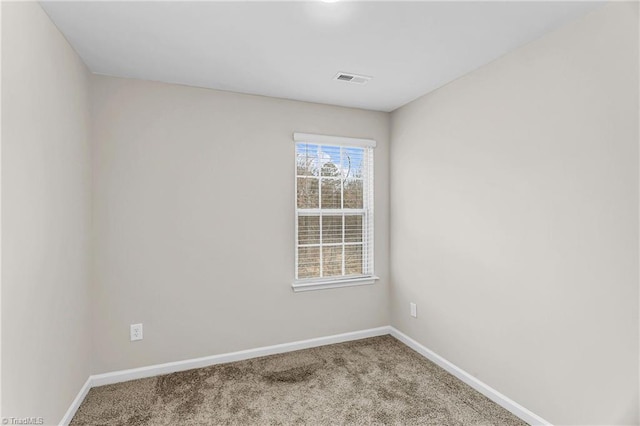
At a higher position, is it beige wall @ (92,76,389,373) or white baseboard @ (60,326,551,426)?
beige wall @ (92,76,389,373)

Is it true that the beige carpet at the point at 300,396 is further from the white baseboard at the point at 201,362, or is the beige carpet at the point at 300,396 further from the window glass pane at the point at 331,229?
the window glass pane at the point at 331,229

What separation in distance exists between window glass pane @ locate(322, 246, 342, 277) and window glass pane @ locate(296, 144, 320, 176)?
786 millimetres

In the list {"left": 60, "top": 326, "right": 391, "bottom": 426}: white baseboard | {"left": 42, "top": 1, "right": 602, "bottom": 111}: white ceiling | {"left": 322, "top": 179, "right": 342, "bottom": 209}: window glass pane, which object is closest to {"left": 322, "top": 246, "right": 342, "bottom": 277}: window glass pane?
{"left": 322, "top": 179, "right": 342, "bottom": 209}: window glass pane

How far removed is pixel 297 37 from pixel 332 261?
2101 mm

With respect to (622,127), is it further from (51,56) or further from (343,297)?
(51,56)

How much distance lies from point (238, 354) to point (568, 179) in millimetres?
2810

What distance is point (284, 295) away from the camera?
10.2 feet

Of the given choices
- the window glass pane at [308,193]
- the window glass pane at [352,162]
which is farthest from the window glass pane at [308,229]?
the window glass pane at [352,162]

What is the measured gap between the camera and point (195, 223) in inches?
111

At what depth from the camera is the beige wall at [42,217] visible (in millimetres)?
1424

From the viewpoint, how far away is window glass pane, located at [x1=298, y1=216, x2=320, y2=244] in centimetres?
323

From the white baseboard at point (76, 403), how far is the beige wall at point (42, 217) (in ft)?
0.16

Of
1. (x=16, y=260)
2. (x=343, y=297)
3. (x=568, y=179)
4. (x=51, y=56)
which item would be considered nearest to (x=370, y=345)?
(x=343, y=297)

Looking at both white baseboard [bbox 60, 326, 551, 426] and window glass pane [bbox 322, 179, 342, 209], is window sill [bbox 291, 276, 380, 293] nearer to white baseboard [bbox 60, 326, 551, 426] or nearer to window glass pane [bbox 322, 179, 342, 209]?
white baseboard [bbox 60, 326, 551, 426]
